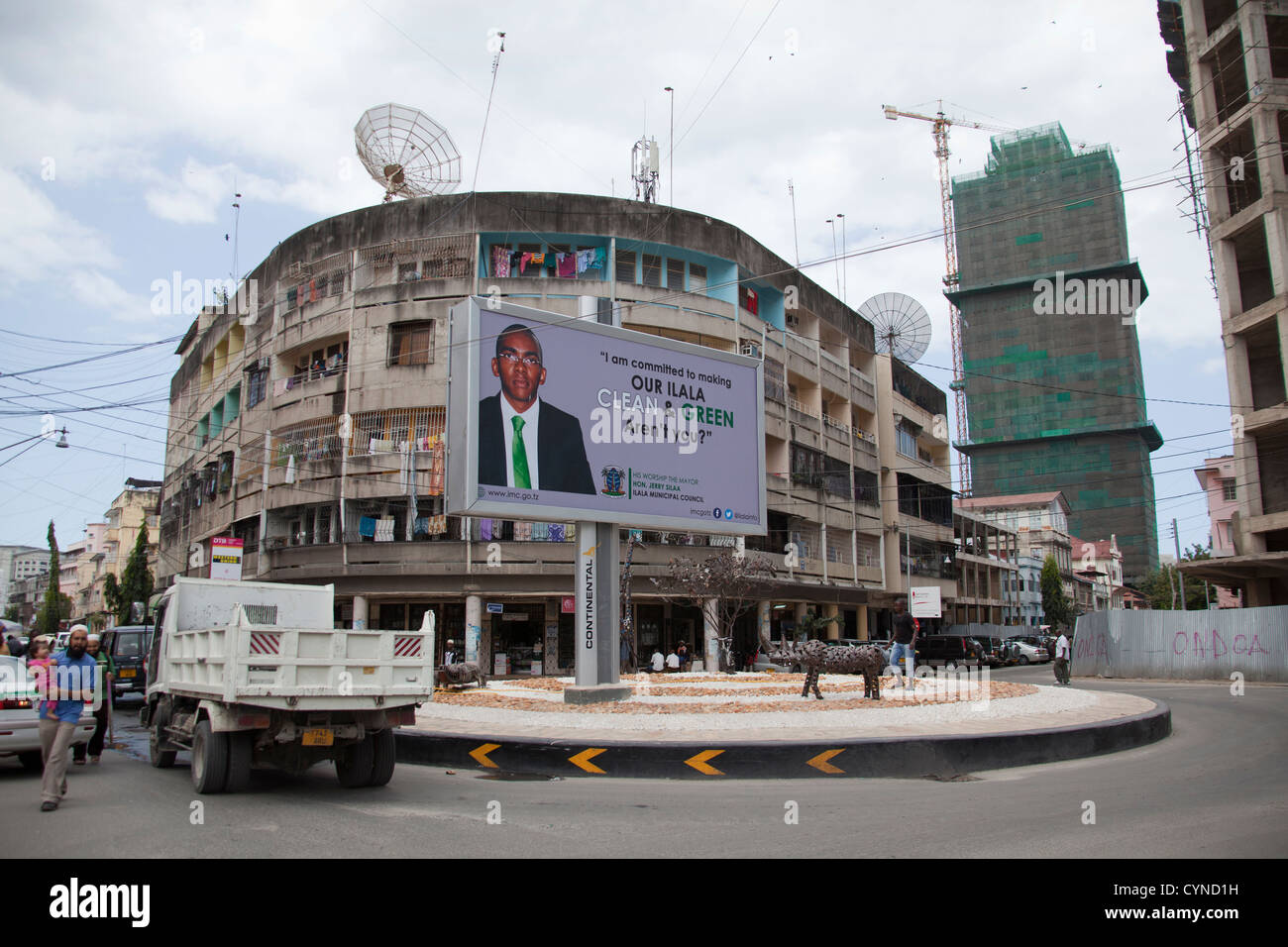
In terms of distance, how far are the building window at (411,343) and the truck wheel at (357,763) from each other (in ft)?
90.2

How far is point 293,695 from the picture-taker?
26.7ft

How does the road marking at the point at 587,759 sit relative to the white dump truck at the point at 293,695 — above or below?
below

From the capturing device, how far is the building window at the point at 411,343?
35344 millimetres

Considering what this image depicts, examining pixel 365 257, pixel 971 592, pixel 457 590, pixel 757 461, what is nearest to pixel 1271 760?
pixel 757 461

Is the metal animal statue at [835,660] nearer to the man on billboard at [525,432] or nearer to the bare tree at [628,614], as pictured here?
the man on billboard at [525,432]

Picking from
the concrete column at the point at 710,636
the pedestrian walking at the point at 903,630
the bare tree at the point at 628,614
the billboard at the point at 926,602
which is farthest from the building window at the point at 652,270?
the pedestrian walking at the point at 903,630

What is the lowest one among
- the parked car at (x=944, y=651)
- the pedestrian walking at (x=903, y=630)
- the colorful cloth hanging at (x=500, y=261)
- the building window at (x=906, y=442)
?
the parked car at (x=944, y=651)

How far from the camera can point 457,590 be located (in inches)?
1337

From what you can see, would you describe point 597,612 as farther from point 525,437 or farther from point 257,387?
point 257,387

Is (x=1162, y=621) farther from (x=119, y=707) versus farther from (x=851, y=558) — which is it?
(x=119, y=707)

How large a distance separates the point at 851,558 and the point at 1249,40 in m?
28.1

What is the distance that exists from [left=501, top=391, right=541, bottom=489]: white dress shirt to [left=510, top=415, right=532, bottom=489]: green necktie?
36 mm

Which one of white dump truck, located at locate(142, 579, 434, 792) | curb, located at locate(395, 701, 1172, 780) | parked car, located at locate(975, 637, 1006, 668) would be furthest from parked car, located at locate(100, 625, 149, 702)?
parked car, located at locate(975, 637, 1006, 668)

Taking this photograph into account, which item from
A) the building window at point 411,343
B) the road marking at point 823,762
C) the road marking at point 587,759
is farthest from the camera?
the building window at point 411,343
